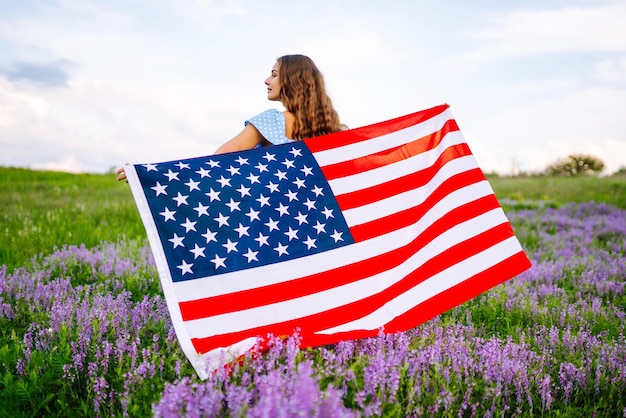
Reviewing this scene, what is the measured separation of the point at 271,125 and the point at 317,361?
2.23 meters

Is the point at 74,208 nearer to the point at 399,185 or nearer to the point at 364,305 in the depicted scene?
the point at 399,185

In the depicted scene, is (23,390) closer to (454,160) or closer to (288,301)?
(288,301)

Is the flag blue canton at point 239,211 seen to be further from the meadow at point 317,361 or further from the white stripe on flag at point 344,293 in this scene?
the meadow at point 317,361

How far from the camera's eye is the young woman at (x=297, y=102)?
178 inches

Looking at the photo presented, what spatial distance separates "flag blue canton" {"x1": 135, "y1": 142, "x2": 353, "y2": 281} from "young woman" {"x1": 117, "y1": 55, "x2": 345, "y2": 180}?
1.38 feet

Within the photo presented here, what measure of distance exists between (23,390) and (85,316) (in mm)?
856

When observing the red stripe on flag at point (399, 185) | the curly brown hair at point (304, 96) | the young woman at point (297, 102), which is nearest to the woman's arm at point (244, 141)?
the young woman at point (297, 102)

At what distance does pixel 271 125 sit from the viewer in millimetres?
4465

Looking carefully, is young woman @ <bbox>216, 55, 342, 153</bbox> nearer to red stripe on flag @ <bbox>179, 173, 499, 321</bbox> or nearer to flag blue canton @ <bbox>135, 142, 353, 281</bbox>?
flag blue canton @ <bbox>135, 142, 353, 281</bbox>

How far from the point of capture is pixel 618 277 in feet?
21.0

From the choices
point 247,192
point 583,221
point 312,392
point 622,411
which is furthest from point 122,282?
point 583,221

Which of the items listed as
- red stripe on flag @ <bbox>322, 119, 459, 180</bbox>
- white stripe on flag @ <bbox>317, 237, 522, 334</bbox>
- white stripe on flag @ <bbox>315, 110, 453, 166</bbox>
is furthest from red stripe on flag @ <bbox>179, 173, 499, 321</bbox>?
white stripe on flag @ <bbox>315, 110, 453, 166</bbox>

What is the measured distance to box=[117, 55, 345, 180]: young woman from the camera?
4520 millimetres

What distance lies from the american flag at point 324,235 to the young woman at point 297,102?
1.08ft
